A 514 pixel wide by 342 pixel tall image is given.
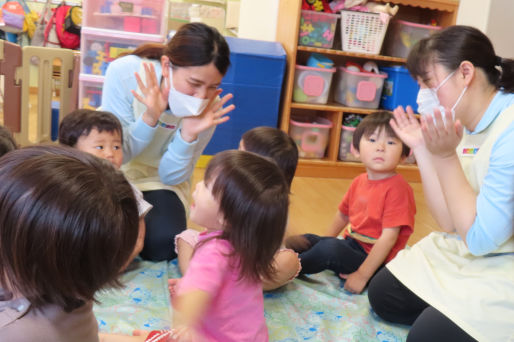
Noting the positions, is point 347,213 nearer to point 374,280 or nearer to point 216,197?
point 374,280

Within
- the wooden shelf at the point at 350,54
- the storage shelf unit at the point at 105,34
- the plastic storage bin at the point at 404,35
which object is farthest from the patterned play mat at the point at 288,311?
the plastic storage bin at the point at 404,35

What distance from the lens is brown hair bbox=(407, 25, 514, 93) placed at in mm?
1207

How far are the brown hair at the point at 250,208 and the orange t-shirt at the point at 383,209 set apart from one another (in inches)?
25.2

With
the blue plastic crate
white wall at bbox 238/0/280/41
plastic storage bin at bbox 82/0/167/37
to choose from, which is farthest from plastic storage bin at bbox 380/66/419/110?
plastic storage bin at bbox 82/0/167/37

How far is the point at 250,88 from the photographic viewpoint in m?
2.93

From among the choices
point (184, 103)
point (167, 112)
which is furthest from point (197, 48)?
point (167, 112)

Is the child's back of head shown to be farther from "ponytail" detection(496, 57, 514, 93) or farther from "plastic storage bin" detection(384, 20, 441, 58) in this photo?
"plastic storage bin" detection(384, 20, 441, 58)

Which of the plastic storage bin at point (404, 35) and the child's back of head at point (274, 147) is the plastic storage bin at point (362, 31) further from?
the child's back of head at point (274, 147)

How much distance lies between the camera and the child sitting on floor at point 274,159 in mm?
1482

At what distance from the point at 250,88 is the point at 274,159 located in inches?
59.8

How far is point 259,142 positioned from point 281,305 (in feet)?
1.53

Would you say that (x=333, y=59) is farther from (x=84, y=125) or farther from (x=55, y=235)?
(x=55, y=235)

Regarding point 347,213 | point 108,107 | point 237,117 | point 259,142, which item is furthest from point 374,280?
point 237,117

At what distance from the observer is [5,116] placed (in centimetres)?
251
